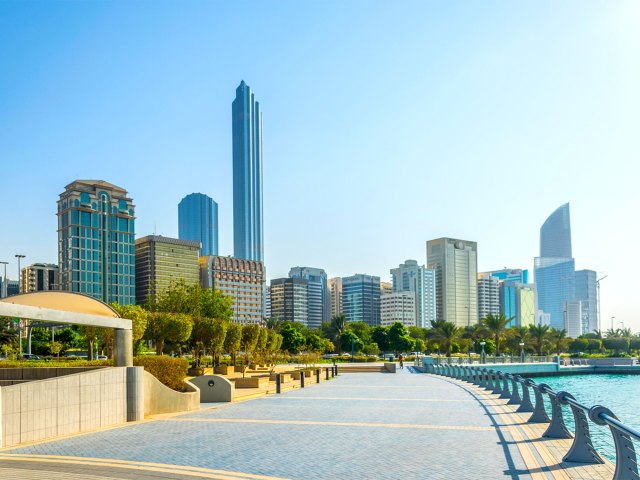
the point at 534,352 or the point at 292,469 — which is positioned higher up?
the point at 292,469

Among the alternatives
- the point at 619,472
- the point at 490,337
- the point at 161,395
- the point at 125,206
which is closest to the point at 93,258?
the point at 125,206

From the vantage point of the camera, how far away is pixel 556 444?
466 inches

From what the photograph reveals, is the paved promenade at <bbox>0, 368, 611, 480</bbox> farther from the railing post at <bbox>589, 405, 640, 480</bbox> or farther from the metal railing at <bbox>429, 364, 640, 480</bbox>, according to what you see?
the railing post at <bbox>589, 405, 640, 480</bbox>

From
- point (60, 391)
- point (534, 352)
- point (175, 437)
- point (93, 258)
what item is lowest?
point (534, 352)

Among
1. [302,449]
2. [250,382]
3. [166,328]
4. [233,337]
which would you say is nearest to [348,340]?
[233,337]

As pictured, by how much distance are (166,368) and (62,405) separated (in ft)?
16.7

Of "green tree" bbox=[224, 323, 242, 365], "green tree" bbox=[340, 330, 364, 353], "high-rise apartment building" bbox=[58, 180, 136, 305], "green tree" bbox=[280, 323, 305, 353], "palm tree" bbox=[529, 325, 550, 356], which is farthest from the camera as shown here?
"high-rise apartment building" bbox=[58, 180, 136, 305]

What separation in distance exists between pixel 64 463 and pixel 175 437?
10.3 ft

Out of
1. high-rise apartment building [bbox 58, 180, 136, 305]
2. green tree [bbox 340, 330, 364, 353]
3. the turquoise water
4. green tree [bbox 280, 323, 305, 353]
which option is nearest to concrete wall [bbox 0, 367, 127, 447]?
the turquoise water

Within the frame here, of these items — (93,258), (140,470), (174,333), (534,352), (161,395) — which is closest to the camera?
(140,470)

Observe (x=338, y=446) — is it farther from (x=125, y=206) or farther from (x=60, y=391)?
(x=125, y=206)

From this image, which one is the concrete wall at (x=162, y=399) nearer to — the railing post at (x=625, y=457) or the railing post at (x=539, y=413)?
the railing post at (x=539, y=413)

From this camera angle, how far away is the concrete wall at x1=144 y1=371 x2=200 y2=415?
17.4m

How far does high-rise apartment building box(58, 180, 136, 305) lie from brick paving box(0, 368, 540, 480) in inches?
6140
